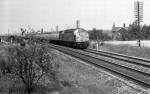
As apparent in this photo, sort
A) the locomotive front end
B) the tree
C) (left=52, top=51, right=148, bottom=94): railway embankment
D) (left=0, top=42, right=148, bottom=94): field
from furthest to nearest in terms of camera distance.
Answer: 1. the locomotive front end
2. (left=52, top=51, right=148, bottom=94): railway embankment
3. (left=0, top=42, right=148, bottom=94): field
4. the tree

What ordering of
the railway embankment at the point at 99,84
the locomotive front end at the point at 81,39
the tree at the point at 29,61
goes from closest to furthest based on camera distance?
the tree at the point at 29,61
the railway embankment at the point at 99,84
the locomotive front end at the point at 81,39

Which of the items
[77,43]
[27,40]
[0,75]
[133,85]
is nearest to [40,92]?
[27,40]

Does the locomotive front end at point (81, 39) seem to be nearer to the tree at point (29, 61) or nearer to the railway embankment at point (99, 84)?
the railway embankment at point (99, 84)

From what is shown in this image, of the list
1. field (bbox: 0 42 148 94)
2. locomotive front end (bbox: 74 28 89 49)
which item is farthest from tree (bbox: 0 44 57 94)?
locomotive front end (bbox: 74 28 89 49)

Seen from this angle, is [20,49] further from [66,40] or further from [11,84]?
[66,40]

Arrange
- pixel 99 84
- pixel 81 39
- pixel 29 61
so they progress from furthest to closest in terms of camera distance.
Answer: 1. pixel 81 39
2. pixel 99 84
3. pixel 29 61

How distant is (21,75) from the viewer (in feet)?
29.6

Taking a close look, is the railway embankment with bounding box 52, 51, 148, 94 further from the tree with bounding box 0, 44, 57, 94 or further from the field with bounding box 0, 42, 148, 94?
the tree with bounding box 0, 44, 57, 94

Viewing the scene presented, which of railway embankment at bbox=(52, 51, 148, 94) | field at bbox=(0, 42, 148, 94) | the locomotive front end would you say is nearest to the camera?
field at bbox=(0, 42, 148, 94)

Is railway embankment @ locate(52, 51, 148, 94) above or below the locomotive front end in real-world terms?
below

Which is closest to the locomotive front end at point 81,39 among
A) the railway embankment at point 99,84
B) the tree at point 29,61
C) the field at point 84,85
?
the railway embankment at point 99,84

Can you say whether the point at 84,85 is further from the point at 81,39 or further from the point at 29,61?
the point at 81,39

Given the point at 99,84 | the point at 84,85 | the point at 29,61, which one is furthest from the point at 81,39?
the point at 29,61

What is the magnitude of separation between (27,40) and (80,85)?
12.5ft
